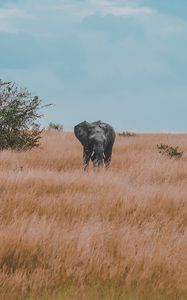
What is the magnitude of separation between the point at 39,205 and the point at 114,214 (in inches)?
41.7

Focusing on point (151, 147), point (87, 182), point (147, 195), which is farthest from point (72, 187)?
point (151, 147)

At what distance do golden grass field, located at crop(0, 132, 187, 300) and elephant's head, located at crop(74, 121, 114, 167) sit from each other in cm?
517

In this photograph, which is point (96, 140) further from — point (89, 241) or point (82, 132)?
point (89, 241)

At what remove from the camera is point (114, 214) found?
8078 mm

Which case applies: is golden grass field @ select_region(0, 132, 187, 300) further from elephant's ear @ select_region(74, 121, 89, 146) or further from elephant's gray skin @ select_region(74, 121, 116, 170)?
elephant's ear @ select_region(74, 121, 89, 146)

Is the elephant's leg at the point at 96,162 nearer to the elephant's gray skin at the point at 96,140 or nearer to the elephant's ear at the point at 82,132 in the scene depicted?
the elephant's gray skin at the point at 96,140

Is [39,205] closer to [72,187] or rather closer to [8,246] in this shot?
[72,187]

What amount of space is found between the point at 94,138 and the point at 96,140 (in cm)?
12

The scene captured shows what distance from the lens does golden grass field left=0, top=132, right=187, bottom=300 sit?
4.80m

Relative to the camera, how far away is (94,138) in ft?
51.2

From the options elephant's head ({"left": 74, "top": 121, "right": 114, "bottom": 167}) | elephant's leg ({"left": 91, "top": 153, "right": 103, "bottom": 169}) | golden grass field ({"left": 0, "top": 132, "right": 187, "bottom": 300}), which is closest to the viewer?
golden grass field ({"left": 0, "top": 132, "right": 187, "bottom": 300})

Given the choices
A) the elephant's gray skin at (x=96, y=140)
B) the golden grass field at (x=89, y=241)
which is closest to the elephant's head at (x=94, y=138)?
the elephant's gray skin at (x=96, y=140)

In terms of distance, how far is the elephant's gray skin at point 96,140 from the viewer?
15.4 meters

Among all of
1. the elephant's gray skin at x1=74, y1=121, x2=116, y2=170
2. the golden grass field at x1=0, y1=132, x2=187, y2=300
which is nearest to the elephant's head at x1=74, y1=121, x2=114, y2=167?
the elephant's gray skin at x1=74, y1=121, x2=116, y2=170
